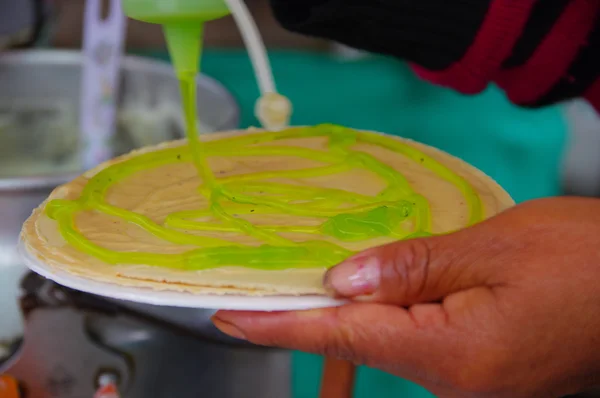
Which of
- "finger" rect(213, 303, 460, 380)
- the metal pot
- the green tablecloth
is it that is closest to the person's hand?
"finger" rect(213, 303, 460, 380)

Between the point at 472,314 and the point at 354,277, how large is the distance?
3.1 inches

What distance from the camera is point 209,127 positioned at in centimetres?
82

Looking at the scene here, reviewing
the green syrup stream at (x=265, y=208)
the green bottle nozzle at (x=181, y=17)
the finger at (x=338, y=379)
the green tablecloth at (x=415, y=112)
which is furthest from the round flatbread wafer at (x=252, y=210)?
the green tablecloth at (x=415, y=112)

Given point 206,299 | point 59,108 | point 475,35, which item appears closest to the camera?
point 206,299

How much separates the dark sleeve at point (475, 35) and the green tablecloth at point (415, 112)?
0.55 metres

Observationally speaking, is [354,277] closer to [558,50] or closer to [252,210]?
[252,210]

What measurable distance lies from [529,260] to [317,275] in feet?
0.43

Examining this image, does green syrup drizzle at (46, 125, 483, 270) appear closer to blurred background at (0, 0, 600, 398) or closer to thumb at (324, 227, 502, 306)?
thumb at (324, 227, 502, 306)

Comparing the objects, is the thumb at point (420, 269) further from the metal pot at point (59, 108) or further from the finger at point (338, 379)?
the metal pot at point (59, 108)

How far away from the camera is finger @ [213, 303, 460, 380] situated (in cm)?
38

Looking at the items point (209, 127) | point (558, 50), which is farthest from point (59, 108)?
point (558, 50)

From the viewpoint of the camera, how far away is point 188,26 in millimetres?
461

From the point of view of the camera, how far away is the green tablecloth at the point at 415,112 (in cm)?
126

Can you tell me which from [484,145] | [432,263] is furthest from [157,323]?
[484,145]
